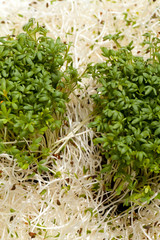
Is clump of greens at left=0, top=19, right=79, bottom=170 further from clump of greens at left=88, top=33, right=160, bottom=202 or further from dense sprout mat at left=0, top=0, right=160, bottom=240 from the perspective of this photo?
clump of greens at left=88, top=33, right=160, bottom=202

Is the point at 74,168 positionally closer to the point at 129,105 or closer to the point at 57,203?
the point at 57,203

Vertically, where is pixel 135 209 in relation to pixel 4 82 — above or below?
below

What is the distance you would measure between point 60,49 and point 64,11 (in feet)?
3.36

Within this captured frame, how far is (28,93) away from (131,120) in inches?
25.4

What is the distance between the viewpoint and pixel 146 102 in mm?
A: 1952

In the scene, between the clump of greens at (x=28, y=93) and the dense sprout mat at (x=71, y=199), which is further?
the dense sprout mat at (x=71, y=199)

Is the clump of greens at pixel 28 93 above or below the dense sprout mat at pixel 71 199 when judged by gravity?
above

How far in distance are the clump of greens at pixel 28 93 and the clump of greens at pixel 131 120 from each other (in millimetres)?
282

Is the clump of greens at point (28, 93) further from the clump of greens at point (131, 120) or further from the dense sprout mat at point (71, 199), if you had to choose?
the clump of greens at point (131, 120)

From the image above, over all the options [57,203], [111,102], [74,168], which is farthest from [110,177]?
[111,102]

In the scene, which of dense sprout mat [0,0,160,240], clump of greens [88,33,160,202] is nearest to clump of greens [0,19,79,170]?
dense sprout mat [0,0,160,240]

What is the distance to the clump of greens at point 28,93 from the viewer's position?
189 centimetres

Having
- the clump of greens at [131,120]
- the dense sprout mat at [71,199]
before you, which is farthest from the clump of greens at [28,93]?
the clump of greens at [131,120]

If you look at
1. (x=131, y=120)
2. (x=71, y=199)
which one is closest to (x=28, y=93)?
(x=131, y=120)
